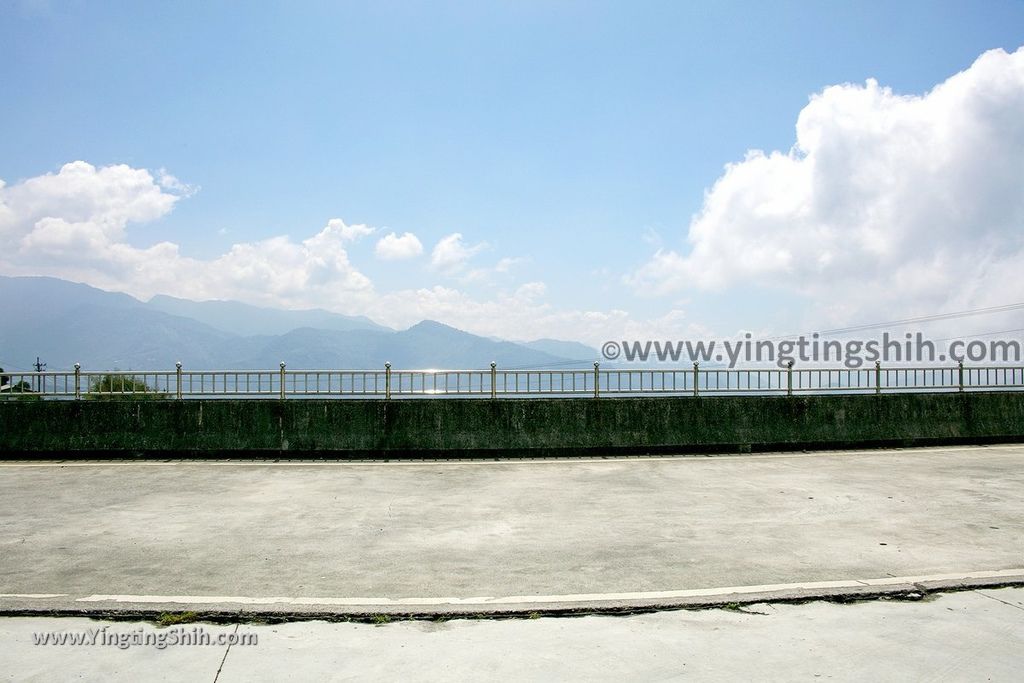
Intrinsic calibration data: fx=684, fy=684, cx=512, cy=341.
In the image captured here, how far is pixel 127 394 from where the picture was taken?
1309cm

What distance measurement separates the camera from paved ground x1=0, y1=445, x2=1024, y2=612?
519cm

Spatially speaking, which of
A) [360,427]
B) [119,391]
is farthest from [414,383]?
[119,391]

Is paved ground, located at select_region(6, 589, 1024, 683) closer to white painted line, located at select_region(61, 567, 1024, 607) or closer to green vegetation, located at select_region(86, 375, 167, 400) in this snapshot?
white painted line, located at select_region(61, 567, 1024, 607)

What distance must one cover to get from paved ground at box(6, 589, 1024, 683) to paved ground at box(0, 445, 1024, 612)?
1.14 ft

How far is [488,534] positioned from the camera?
6.96 m

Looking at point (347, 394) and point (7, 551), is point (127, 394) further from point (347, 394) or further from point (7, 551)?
point (7, 551)

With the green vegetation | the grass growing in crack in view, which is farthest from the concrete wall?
the grass growing in crack

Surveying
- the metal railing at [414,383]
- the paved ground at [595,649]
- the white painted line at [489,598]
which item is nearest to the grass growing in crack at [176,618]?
the paved ground at [595,649]

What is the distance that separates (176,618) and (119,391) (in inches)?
409

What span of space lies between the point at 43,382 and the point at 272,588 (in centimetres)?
1035

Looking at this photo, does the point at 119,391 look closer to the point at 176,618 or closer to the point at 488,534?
the point at 488,534

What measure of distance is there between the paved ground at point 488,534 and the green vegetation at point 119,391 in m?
1.96

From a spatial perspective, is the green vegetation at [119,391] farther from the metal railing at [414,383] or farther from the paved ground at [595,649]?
the paved ground at [595,649]

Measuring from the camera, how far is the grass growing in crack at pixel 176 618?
14.8ft
